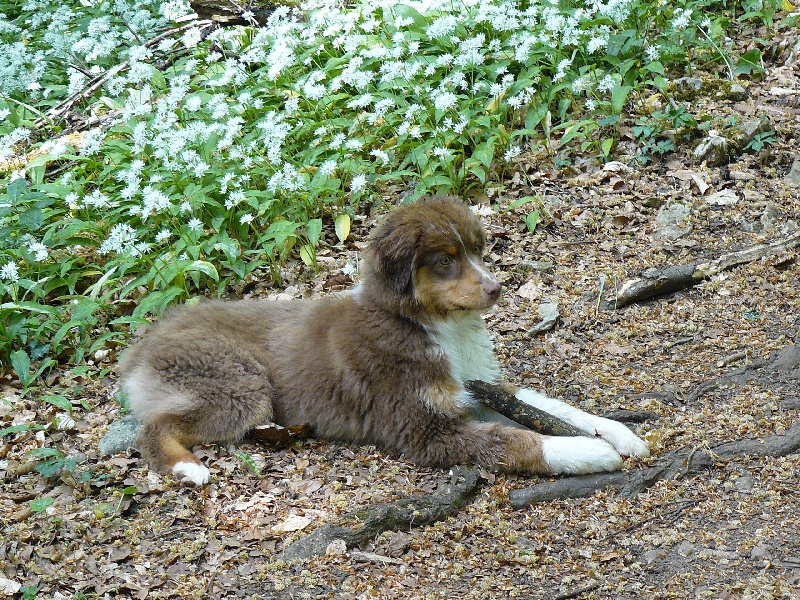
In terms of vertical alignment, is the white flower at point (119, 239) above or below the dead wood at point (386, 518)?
above

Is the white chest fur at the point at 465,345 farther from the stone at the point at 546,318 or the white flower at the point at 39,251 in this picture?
the white flower at the point at 39,251

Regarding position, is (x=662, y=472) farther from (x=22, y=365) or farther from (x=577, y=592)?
(x=22, y=365)

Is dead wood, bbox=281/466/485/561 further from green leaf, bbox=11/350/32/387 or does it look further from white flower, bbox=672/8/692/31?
white flower, bbox=672/8/692/31

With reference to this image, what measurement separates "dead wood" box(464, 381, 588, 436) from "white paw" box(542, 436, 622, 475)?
0.73 ft

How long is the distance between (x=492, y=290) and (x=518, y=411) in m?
0.87

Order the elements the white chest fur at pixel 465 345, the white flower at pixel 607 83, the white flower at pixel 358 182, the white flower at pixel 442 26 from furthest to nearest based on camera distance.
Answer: the white flower at pixel 442 26 → the white flower at pixel 607 83 → the white flower at pixel 358 182 → the white chest fur at pixel 465 345

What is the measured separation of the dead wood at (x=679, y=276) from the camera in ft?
22.6

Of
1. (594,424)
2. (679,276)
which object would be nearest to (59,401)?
(594,424)

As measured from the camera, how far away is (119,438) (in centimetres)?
598

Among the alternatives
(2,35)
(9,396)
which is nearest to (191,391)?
(9,396)

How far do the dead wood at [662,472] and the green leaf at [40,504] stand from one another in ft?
9.40

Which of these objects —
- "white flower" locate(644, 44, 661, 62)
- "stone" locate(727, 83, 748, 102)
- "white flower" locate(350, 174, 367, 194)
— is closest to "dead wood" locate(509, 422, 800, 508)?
"white flower" locate(350, 174, 367, 194)

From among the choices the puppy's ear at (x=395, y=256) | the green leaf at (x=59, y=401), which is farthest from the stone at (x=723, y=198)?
the green leaf at (x=59, y=401)

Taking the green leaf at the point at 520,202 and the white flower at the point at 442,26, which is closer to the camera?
the green leaf at the point at 520,202
